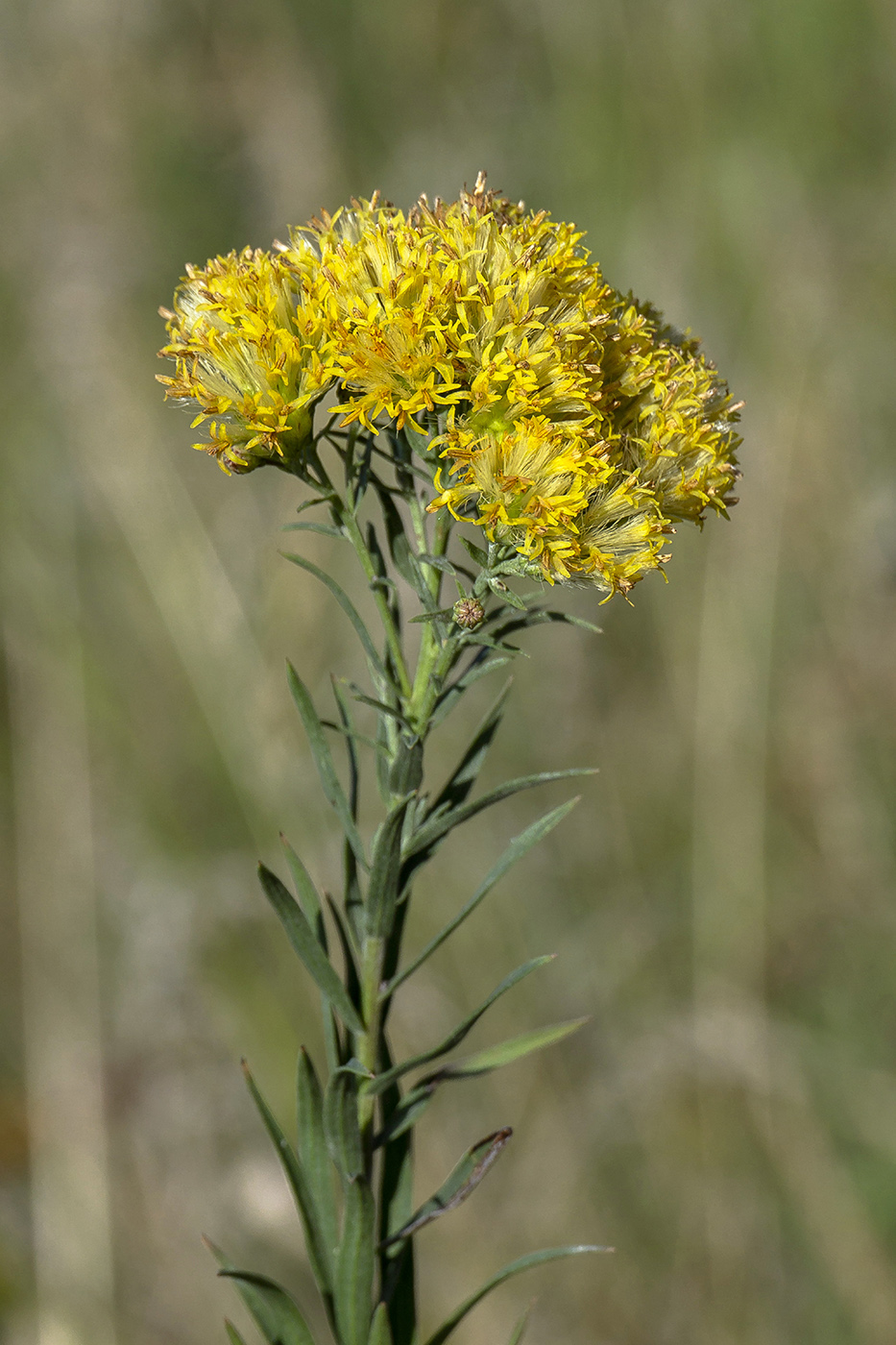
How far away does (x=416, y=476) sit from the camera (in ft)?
4.95

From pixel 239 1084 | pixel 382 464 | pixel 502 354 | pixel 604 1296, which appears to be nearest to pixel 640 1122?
pixel 604 1296

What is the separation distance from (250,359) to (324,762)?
26.3 inches

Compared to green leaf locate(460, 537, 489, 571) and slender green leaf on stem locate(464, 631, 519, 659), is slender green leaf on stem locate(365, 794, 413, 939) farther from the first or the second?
green leaf locate(460, 537, 489, 571)

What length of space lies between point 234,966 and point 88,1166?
0.82 meters

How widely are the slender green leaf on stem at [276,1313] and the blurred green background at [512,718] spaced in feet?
4.01

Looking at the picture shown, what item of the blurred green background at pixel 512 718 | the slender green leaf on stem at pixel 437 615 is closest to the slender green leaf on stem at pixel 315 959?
the slender green leaf on stem at pixel 437 615

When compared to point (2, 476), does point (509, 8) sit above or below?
above

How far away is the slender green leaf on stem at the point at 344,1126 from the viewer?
1436 millimetres

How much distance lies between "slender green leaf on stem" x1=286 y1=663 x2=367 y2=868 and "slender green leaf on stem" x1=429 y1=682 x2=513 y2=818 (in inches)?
5.3

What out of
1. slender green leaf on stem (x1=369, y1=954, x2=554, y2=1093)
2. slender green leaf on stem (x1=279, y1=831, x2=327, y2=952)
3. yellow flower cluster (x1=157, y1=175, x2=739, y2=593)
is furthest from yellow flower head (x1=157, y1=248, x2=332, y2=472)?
slender green leaf on stem (x1=369, y1=954, x2=554, y2=1093)

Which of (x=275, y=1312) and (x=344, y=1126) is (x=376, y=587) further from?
(x=275, y=1312)

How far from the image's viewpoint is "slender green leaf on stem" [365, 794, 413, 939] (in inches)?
53.6

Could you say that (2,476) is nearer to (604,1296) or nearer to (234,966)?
(234,966)

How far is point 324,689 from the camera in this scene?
4.23 meters
